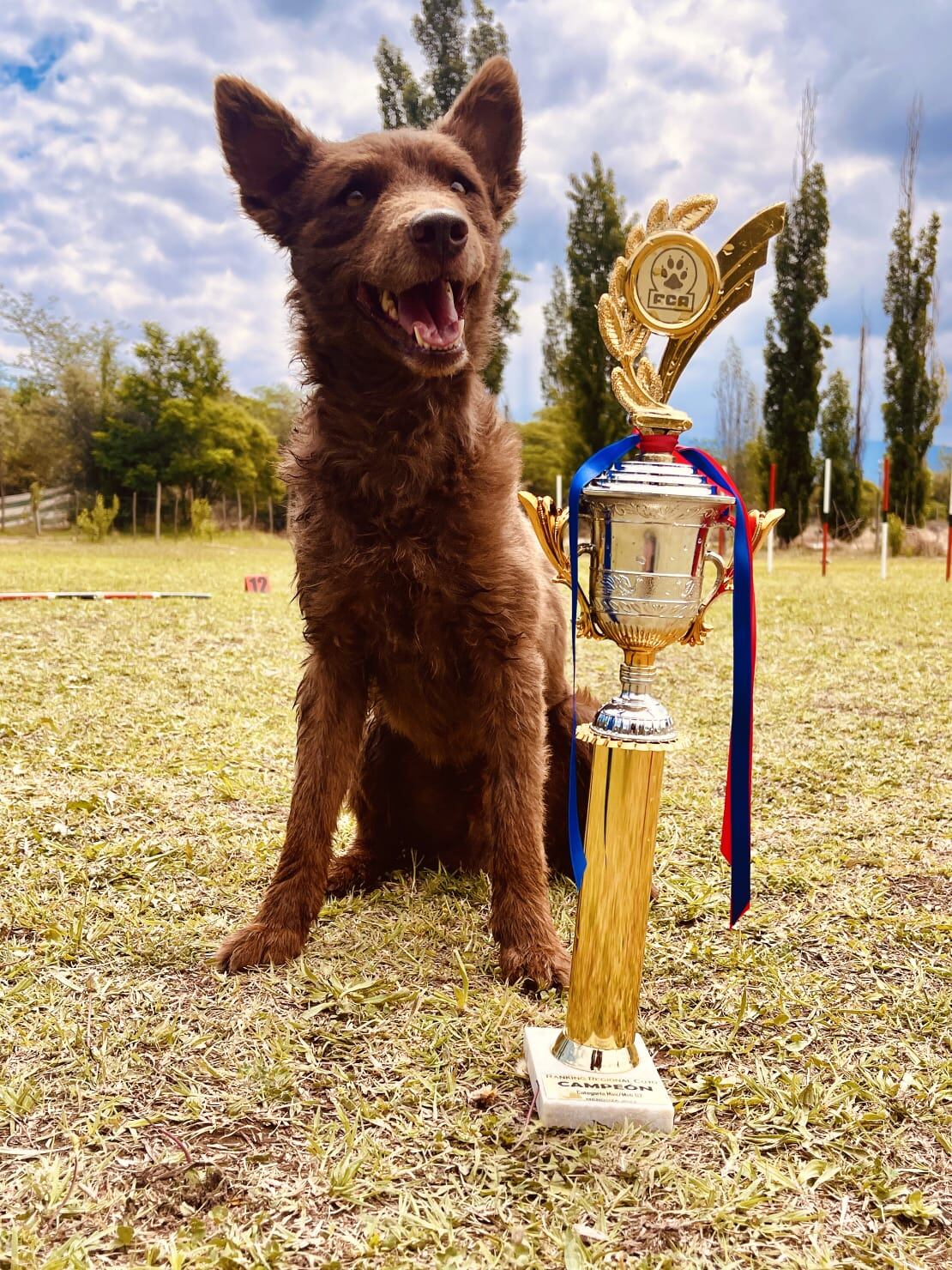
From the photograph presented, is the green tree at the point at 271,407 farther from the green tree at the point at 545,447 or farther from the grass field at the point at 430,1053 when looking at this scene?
the grass field at the point at 430,1053

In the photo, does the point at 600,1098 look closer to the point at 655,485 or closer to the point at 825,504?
the point at 655,485

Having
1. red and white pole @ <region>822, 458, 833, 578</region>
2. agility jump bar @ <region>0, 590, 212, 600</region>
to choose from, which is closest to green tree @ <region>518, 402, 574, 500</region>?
red and white pole @ <region>822, 458, 833, 578</region>

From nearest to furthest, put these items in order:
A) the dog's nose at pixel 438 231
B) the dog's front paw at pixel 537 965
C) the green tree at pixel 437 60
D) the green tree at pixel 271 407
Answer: the dog's nose at pixel 438 231, the dog's front paw at pixel 537 965, the green tree at pixel 437 60, the green tree at pixel 271 407

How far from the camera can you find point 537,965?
2148 mm

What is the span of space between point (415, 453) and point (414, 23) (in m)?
25.1

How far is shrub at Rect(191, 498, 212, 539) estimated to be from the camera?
2911cm

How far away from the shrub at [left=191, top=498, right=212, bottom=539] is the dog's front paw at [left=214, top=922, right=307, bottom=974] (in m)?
28.3

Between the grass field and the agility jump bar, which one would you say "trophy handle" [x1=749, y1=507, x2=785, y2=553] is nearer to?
the grass field

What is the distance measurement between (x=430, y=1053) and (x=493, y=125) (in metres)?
2.33

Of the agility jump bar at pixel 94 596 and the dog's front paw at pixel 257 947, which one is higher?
the agility jump bar at pixel 94 596

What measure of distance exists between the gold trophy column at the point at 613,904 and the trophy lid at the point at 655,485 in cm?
43

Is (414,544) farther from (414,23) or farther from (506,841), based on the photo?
(414,23)

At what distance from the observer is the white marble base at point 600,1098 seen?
163 cm

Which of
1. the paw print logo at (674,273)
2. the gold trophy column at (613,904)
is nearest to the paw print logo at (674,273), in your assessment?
the paw print logo at (674,273)
